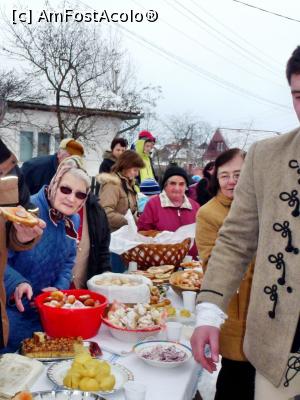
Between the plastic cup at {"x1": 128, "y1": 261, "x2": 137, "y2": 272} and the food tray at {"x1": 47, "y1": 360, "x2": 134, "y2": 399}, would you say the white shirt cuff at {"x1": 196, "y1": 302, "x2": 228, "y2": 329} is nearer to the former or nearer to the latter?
the food tray at {"x1": 47, "y1": 360, "x2": 134, "y2": 399}

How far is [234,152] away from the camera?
278cm

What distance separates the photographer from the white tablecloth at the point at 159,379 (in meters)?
1.55

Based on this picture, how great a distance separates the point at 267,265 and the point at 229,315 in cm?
90

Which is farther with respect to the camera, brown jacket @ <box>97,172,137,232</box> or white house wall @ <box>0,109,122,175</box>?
white house wall @ <box>0,109,122,175</box>

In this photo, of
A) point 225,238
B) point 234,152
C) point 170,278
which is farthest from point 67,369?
point 234,152

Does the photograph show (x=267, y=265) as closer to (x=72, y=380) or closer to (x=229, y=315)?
(x=72, y=380)

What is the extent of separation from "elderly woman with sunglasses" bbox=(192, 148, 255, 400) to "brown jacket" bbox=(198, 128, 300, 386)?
69cm

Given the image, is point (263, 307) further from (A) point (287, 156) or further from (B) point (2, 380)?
(B) point (2, 380)

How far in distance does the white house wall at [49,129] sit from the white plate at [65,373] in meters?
14.2

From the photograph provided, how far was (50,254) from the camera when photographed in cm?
231

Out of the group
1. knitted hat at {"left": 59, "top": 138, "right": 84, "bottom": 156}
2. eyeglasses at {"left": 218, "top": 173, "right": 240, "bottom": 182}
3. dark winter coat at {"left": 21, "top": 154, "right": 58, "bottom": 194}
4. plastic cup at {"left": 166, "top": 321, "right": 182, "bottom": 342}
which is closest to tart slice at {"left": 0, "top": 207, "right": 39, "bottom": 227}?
plastic cup at {"left": 166, "top": 321, "right": 182, "bottom": 342}

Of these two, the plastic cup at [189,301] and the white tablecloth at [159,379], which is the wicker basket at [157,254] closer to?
the plastic cup at [189,301]

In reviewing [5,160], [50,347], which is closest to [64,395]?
[50,347]

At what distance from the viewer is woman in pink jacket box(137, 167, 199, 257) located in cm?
398
